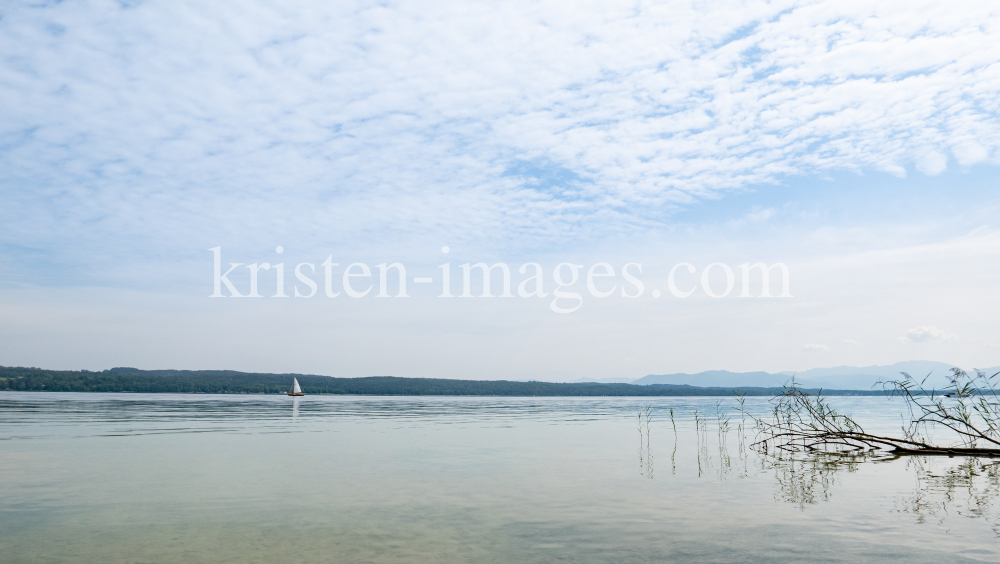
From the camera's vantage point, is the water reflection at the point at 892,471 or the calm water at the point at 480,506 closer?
the calm water at the point at 480,506

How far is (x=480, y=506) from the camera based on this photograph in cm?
1681

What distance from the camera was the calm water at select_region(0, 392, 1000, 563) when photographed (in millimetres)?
12289

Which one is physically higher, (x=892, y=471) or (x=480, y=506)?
(x=480, y=506)

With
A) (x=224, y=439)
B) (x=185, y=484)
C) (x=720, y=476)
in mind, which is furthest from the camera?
(x=224, y=439)

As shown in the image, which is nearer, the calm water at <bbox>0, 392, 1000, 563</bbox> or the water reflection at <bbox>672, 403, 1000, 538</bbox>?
the calm water at <bbox>0, 392, 1000, 563</bbox>

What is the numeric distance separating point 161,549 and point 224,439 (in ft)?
82.9

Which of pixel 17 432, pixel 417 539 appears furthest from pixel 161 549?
pixel 17 432

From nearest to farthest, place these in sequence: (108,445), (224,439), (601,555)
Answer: (601,555) → (108,445) → (224,439)

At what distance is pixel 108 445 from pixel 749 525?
101ft

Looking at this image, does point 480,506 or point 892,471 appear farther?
point 892,471

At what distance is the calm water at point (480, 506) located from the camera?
12289mm

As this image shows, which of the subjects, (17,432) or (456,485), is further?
(17,432)

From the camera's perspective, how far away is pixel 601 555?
11.9 m

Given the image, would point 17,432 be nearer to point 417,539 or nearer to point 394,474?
point 394,474
